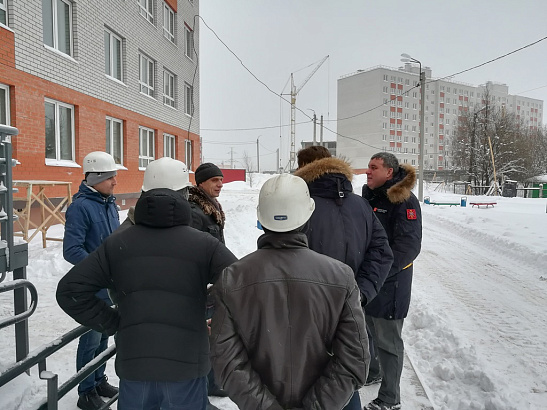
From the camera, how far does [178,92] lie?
782 inches

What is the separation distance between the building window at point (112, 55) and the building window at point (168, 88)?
397 cm

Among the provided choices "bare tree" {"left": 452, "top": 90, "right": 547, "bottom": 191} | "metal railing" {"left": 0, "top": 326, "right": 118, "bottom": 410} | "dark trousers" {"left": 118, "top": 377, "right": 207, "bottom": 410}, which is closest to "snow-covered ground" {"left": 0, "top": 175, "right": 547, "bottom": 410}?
"metal railing" {"left": 0, "top": 326, "right": 118, "bottom": 410}

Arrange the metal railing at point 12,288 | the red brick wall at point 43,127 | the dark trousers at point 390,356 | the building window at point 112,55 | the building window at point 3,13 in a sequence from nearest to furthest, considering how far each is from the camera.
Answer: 1. the metal railing at point 12,288
2. the dark trousers at point 390,356
3. the building window at point 3,13
4. the red brick wall at point 43,127
5. the building window at point 112,55

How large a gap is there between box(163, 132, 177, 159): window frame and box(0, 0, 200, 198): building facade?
49mm

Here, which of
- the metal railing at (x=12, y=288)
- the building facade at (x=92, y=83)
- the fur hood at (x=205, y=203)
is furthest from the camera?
the building facade at (x=92, y=83)

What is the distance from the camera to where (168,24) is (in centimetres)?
1891

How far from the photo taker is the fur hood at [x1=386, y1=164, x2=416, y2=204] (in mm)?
3141

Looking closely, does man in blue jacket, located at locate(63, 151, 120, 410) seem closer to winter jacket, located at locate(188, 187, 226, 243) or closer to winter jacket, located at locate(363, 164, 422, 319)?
winter jacket, located at locate(188, 187, 226, 243)

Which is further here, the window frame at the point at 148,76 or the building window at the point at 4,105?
the window frame at the point at 148,76

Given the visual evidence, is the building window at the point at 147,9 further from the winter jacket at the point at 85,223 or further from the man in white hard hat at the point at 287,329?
the man in white hard hat at the point at 287,329

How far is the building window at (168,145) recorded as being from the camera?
62.1 ft

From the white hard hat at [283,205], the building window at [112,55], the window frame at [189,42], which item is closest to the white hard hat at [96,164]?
the white hard hat at [283,205]

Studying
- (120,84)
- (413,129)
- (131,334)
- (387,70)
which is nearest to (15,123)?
(120,84)

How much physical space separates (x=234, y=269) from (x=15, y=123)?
9783 millimetres
